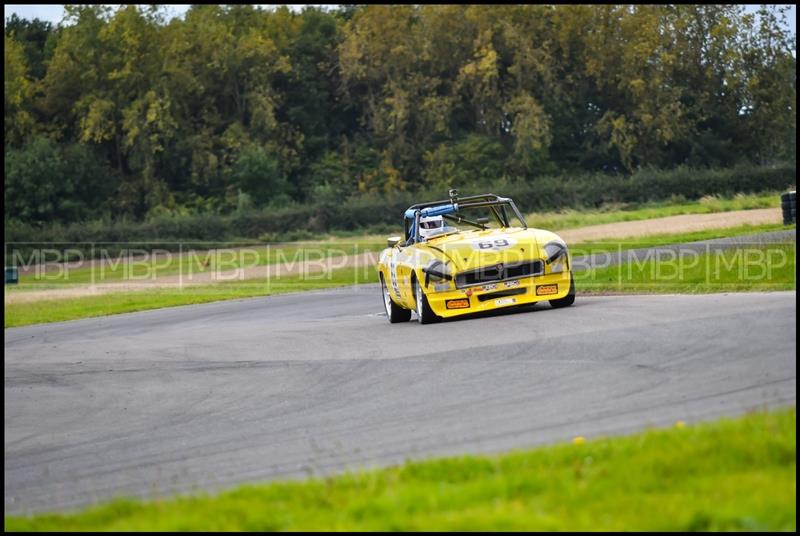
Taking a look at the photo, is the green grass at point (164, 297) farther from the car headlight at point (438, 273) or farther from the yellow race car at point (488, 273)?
the car headlight at point (438, 273)

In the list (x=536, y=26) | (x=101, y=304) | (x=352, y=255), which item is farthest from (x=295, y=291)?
(x=536, y=26)

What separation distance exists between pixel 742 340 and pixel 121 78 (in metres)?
57.6

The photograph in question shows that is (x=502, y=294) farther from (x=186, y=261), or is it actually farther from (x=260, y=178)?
(x=260, y=178)

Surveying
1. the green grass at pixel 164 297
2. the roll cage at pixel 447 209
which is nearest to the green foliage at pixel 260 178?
the green grass at pixel 164 297

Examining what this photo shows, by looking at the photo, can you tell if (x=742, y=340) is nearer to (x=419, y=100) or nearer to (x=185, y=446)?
(x=185, y=446)

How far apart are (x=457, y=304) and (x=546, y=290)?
1036 millimetres

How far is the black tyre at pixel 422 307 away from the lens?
14.5 metres

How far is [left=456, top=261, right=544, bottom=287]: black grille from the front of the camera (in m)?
14.1

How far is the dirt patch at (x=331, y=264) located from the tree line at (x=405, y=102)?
68.3 feet

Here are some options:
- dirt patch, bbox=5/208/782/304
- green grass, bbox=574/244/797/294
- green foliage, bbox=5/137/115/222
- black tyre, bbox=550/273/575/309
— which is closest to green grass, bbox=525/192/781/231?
dirt patch, bbox=5/208/782/304

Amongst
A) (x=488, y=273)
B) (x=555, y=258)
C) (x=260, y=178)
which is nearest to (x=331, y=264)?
(x=260, y=178)

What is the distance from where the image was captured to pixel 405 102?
65250 mm

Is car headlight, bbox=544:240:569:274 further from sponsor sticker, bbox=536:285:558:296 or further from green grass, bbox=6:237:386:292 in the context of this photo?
green grass, bbox=6:237:386:292

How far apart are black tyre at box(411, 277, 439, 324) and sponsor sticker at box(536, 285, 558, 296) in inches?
51.1
